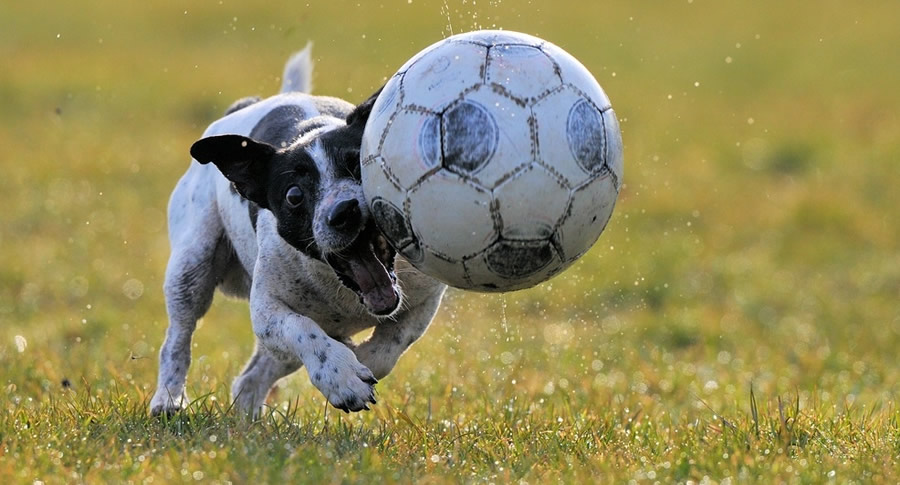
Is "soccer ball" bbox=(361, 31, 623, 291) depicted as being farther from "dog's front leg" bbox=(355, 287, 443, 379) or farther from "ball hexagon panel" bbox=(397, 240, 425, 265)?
"dog's front leg" bbox=(355, 287, 443, 379)

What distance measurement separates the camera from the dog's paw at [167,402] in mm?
5359

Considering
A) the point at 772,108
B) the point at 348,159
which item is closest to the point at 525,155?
the point at 348,159

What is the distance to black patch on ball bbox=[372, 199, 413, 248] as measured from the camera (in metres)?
4.63

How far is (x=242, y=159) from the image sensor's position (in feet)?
17.7

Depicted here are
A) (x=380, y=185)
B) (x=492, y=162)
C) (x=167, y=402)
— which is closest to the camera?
(x=492, y=162)

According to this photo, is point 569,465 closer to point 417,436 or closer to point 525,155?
point 417,436

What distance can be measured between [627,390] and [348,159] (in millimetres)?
2147

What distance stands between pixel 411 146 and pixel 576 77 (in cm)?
64

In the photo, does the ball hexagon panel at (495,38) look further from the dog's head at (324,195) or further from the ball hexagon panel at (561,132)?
the dog's head at (324,195)

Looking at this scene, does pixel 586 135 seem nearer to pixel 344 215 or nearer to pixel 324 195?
pixel 344 215

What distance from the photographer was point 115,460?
4391 mm

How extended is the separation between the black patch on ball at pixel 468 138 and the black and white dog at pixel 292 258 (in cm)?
59

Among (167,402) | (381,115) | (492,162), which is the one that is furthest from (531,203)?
(167,402)

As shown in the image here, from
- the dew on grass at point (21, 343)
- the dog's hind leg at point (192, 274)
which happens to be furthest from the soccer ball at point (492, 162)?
the dew on grass at point (21, 343)
